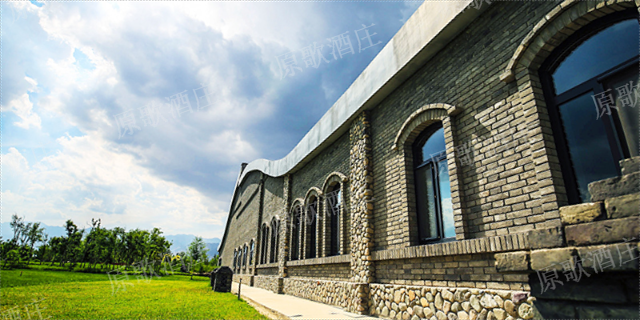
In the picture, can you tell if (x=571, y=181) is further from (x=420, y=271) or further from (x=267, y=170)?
(x=267, y=170)

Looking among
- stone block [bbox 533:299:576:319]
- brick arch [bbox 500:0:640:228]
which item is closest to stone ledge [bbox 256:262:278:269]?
brick arch [bbox 500:0:640:228]

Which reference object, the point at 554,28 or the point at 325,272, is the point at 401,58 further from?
the point at 325,272

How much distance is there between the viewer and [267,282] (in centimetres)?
1653

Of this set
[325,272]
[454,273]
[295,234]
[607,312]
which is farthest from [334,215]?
[607,312]

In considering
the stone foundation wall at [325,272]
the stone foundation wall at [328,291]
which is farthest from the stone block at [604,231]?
the stone foundation wall at [325,272]

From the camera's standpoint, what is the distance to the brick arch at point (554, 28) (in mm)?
3955

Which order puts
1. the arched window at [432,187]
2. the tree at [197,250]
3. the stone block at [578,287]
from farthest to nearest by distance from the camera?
the tree at [197,250] → the arched window at [432,187] → the stone block at [578,287]

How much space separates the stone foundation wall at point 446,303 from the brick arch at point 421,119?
3158 millimetres

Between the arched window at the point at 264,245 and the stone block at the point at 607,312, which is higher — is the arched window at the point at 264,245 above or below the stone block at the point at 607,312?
above

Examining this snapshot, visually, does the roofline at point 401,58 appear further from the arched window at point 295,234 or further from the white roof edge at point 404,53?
the arched window at point 295,234

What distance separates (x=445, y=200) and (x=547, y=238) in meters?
4.05

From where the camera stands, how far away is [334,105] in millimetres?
10820

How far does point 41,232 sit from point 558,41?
245 ft

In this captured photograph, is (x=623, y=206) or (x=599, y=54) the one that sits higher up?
(x=599, y=54)
